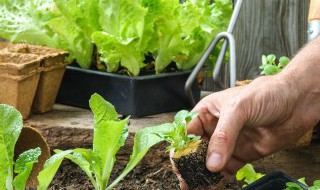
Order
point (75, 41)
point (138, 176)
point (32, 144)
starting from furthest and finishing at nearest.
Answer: point (75, 41)
point (138, 176)
point (32, 144)

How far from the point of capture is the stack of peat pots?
6.06 feet

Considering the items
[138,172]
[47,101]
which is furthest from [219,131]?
[47,101]

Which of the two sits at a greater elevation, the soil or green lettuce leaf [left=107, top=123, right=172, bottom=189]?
green lettuce leaf [left=107, top=123, right=172, bottom=189]

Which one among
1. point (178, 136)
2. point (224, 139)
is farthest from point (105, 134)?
point (224, 139)

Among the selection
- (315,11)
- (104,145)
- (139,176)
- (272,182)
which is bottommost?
(139,176)

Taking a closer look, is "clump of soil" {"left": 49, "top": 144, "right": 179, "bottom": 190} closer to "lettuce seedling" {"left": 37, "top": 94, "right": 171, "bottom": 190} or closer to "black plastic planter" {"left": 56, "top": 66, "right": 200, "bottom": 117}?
"black plastic planter" {"left": 56, "top": 66, "right": 200, "bottom": 117}

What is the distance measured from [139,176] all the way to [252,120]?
0.43 metres

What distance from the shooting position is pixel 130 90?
6.23ft

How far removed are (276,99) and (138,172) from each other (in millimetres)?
471

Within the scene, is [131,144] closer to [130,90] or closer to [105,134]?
[130,90]

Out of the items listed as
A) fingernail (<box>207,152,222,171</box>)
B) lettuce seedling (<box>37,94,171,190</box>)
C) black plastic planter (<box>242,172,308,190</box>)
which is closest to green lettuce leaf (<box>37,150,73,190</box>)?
lettuce seedling (<box>37,94,171,190</box>)

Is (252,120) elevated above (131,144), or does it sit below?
above

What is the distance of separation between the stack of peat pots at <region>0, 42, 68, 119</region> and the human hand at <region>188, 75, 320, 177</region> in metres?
0.67

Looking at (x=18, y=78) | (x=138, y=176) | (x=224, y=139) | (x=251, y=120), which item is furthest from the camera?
(x=18, y=78)
